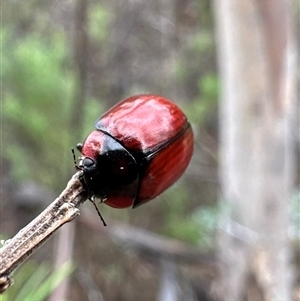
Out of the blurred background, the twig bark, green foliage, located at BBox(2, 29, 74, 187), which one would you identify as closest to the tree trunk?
the blurred background

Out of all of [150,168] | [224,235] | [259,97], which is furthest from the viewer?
[224,235]

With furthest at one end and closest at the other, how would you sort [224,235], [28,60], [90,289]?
[90,289] < [28,60] < [224,235]

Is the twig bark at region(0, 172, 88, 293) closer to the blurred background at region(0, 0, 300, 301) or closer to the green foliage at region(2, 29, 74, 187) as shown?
the blurred background at region(0, 0, 300, 301)

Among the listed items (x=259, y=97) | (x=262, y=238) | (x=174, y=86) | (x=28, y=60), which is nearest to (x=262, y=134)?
(x=259, y=97)

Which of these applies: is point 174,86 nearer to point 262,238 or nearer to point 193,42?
point 193,42

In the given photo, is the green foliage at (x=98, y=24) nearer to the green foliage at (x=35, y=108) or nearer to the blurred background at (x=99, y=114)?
the blurred background at (x=99, y=114)

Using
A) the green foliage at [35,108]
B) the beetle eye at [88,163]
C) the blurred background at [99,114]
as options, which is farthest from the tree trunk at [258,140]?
the beetle eye at [88,163]

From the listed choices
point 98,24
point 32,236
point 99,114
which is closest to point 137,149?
point 32,236
